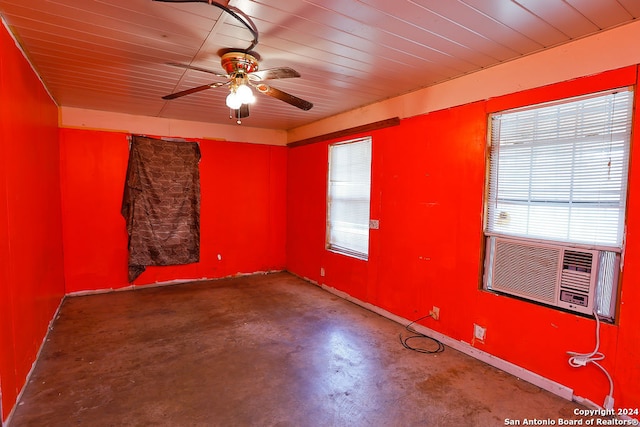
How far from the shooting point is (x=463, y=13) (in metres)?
1.92

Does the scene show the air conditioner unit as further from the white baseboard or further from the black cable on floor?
the white baseboard

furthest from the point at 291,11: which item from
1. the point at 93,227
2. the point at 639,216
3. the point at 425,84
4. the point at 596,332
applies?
the point at 93,227

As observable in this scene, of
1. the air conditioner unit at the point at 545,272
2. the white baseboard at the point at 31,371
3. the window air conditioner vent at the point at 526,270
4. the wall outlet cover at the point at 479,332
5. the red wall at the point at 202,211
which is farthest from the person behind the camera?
the red wall at the point at 202,211

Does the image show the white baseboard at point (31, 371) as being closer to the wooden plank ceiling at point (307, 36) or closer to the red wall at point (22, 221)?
the red wall at point (22, 221)

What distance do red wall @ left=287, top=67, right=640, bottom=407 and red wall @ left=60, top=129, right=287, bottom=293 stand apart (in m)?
1.64

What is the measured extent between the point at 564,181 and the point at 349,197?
2.49 m

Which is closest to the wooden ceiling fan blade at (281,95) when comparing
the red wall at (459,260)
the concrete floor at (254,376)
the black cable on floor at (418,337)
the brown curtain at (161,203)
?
the red wall at (459,260)

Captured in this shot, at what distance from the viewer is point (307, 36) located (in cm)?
223

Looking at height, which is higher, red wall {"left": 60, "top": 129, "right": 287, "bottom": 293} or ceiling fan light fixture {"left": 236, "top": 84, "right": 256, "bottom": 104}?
ceiling fan light fixture {"left": 236, "top": 84, "right": 256, "bottom": 104}

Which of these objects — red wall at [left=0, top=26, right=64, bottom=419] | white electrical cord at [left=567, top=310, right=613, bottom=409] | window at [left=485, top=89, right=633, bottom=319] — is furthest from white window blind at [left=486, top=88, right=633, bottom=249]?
red wall at [left=0, top=26, right=64, bottom=419]

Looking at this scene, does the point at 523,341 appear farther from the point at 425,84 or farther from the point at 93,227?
the point at 93,227

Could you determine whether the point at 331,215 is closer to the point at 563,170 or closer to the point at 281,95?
the point at 281,95

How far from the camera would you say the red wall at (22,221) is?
1964 millimetres

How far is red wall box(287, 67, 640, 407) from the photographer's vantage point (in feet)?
6.79
